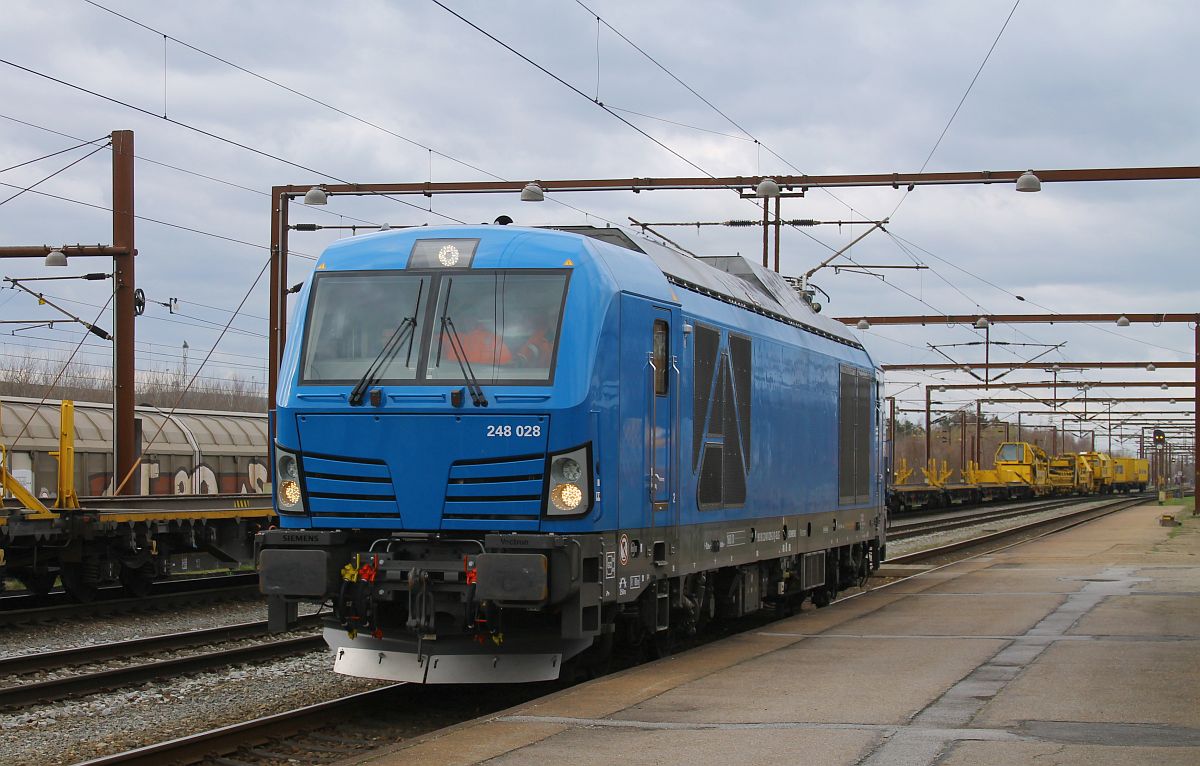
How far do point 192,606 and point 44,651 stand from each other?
4.32 meters

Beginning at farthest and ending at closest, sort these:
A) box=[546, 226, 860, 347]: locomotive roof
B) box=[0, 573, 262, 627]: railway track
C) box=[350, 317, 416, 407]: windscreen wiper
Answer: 1. box=[0, 573, 262, 627]: railway track
2. box=[546, 226, 860, 347]: locomotive roof
3. box=[350, 317, 416, 407]: windscreen wiper

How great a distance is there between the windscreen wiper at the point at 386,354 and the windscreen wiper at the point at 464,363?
27 cm

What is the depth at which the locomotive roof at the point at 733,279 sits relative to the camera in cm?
1180

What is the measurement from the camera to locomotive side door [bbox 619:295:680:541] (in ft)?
34.1

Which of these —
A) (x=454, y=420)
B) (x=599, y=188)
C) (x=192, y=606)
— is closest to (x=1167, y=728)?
(x=454, y=420)

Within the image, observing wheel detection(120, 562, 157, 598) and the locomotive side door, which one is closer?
the locomotive side door

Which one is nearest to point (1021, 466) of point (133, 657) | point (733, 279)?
point (733, 279)

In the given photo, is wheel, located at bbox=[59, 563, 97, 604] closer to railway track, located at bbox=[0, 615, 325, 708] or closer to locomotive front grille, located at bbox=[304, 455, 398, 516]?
railway track, located at bbox=[0, 615, 325, 708]

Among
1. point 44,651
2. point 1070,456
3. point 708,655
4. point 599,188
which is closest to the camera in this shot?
point 708,655

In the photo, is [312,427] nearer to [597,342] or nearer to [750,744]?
[597,342]

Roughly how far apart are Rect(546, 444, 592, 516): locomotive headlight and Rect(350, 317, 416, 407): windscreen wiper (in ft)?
5.03

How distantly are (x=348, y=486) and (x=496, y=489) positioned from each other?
1194mm

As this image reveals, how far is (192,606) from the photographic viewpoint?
18.3 meters

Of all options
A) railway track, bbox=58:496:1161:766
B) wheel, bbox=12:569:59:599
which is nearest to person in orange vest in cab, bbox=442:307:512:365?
railway track, bbox=58:496:1161:766
